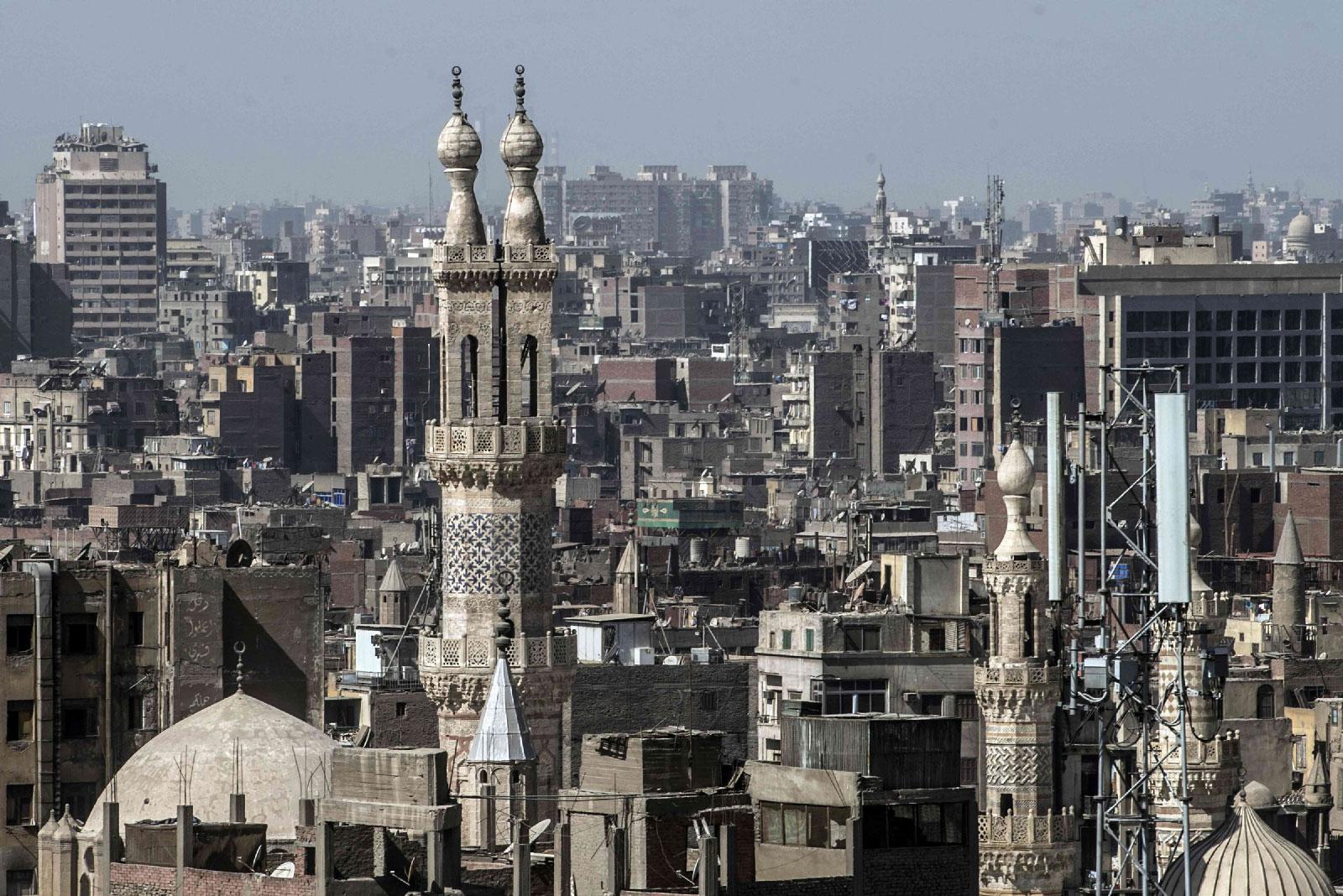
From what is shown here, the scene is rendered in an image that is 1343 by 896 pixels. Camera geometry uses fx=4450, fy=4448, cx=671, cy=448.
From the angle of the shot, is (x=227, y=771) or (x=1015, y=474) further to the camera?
(x=1015, y=474)

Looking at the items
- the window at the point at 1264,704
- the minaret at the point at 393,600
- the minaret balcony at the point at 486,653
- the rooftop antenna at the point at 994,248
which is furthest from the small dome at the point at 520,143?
the rooftop antenna at the point at 994,248

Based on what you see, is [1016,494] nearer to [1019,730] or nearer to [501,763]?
[1019,730]

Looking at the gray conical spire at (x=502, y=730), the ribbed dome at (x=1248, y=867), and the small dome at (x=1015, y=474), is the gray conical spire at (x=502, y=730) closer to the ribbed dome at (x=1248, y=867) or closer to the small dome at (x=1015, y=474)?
the ribbed dome at (x=1248, y=867)

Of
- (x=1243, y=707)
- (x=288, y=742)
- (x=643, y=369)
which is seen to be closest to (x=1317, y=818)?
(x=1243, y=707)

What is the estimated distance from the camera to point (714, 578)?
89.3 metres

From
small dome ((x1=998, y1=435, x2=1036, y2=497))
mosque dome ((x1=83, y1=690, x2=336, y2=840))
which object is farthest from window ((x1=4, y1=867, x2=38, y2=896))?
small dome ((x1=998, y1=435, x2=1036, y2=497))

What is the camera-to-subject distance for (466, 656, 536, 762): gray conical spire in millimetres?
35531

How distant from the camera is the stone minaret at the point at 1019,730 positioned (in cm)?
4284

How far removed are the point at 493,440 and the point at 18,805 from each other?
266 inches

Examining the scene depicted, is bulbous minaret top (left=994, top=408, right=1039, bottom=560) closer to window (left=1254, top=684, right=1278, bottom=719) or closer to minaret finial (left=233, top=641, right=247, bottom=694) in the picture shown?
minaret finial (left=233, top=641, right=247, bottom=694)

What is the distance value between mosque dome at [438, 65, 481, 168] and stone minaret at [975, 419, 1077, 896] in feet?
19.6

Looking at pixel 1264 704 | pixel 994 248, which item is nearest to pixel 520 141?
pixel 1264 704

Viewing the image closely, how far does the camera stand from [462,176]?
42.3 m

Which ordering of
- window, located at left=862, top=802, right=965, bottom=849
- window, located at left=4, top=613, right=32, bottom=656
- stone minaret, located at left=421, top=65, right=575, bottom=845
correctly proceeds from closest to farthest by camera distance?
window, located at left=862, top=802, right=965, bottom=849 → stone minaret, located at left=421, top=65, right=575, bottom=845 → window, located at left=4, top=613, right=32, bottom=656
